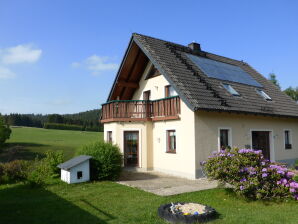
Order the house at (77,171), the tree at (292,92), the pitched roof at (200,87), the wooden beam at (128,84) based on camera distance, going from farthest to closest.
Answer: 1. the tree at (292,92)
2. the wooden beam at (128,84)
3. the pitched roof at (200,87)
4. the house at (77,171)

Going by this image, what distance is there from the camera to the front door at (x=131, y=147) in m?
14.3

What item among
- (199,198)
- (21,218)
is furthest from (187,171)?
(21,218)

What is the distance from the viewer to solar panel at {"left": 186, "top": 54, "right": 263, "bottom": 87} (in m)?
14.7

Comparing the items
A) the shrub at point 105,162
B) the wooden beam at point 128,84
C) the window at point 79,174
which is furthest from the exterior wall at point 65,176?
the wooden beam at point 128,84

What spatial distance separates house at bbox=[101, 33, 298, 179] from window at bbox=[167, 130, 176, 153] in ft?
0.10

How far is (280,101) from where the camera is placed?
16.3 metres

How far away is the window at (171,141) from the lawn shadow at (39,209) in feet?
20.8

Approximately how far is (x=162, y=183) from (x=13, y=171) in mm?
6795

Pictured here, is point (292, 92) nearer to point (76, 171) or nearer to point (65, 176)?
point (76, 171)

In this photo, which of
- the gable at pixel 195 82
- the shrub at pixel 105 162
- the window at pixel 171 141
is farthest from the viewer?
the window at pixel 171 141

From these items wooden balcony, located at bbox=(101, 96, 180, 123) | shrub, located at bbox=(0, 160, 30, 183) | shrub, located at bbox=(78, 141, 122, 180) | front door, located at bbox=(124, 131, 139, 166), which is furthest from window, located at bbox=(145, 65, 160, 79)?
shrub, located at bbox=(0, 160, 30, 183)

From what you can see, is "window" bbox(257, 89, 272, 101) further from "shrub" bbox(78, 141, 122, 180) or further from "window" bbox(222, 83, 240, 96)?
"shrub" bbox(78, 141, 122, 180)

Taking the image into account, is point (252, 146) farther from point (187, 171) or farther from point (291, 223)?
point (291, 223)

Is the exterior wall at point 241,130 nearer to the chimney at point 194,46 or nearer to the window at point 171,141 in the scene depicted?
the window at point 171,141
